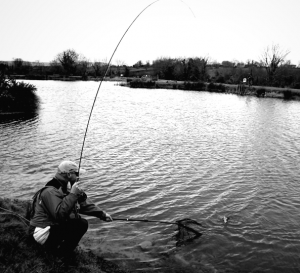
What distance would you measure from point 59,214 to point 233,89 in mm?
66235

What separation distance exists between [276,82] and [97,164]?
7186 cm

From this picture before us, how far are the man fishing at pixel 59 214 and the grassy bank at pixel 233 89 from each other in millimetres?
57078

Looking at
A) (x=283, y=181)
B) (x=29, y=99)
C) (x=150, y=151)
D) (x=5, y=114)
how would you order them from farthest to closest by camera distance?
(x=29, y=99)
(x=5, y=114)
(x=150, y=151)
(x=283, y=181)

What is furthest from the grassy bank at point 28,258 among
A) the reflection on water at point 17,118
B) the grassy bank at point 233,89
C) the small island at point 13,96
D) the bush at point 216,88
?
the bush at point 216,88

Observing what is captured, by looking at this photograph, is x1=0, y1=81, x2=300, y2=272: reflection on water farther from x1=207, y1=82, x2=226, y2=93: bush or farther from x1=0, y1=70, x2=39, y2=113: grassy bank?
x1=207, y1=82, x2=226, y2=93: bush

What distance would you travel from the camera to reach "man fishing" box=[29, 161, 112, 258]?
15.3ft

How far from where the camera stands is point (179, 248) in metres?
7.26

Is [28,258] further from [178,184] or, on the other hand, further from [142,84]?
[142,84]

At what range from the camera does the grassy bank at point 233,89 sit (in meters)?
56.9

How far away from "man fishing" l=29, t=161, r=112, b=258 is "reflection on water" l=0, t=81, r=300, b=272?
1.82 meters

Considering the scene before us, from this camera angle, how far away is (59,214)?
4.62 metres

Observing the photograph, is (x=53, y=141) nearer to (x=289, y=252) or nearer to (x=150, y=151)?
(x=150, y=151)

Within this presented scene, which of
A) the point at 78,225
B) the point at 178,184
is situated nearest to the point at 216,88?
the point at 178,184

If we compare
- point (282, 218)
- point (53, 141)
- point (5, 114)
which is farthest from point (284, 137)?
point (5, 114)
